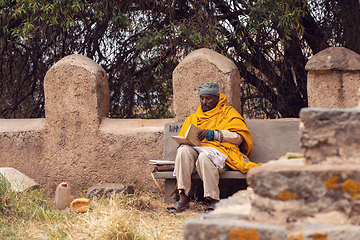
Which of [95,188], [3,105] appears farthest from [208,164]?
[3,105]

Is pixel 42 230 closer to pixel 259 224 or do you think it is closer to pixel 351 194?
pixel 259 224

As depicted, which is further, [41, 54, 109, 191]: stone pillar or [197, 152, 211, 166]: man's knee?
[41, 54, 109, 191]: stone pillar

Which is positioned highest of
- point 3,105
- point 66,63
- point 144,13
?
point 144,13

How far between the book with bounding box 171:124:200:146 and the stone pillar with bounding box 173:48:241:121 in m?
0.74

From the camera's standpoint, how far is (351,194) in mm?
1477

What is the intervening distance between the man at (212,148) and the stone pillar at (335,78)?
3.07 feet

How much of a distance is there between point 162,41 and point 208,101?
143 cm

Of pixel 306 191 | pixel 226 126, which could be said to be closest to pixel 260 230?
pixel 306 191

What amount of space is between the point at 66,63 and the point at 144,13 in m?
1.61

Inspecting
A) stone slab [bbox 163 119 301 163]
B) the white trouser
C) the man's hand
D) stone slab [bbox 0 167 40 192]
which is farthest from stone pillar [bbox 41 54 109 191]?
stone slab [bbox 163 119 301 163]

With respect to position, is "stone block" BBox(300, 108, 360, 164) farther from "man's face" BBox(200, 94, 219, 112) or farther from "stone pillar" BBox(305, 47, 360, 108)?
"stone pillar" BBox(305, 47, 360, 108)

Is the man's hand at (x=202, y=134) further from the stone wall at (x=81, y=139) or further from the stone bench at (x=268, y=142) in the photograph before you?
the stone wall at (x=81, y=139)

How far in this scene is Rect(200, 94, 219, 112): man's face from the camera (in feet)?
15.3

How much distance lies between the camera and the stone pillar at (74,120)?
210 inches
